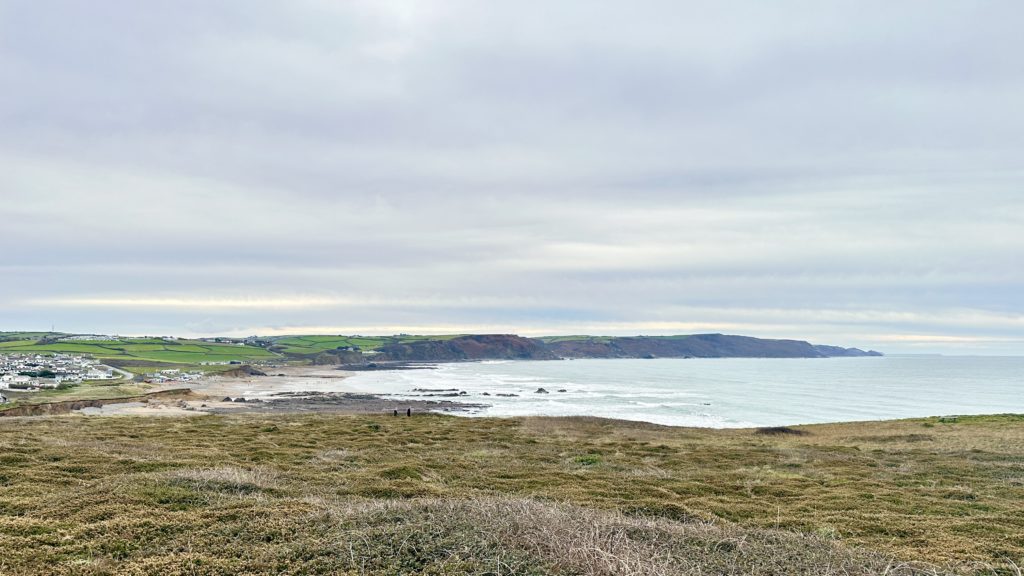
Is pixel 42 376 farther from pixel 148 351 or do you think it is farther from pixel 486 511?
pixel 486 511

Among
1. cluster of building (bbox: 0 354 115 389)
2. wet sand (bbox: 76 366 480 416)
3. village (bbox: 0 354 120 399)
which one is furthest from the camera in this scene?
cluster of building (bbox: 0 354 115 389)

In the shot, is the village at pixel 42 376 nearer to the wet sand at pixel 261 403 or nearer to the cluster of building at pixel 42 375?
the cluster of building at pixel 42 375

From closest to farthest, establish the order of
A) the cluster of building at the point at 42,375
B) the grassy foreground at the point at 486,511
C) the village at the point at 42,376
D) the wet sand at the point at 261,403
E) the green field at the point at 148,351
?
the grassy foreground at the point at 486,511, the wet sand at the point at 261,403, the village at the point at 42,376, the cluster of building at the point at 42,375, the green field at the point at 148,351

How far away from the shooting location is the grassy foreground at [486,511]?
765 centimetres

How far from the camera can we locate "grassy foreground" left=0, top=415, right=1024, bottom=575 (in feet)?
25.1

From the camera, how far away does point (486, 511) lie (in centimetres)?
962

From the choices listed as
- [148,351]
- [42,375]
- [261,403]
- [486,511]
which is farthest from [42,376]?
[486,511]

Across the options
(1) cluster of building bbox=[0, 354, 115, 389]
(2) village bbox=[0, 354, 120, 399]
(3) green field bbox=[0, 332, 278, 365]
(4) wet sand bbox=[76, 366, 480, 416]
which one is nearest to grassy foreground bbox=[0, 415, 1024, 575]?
(4) wet sand bbox=[76, 366, 480, 416]

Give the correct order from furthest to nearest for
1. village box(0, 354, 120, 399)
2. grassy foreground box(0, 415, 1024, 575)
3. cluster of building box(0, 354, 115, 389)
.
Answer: cluster of building box(0, 354, 115, 389)
village box(0, 354, 120, 399)
grassy foreground box(0, 415, 1024, 575)

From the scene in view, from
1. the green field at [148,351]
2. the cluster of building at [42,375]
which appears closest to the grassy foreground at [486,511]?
the cluster of building at [42,375]

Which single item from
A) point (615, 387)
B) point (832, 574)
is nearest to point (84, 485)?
point (832, 574)

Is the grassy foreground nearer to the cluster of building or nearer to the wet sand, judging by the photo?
the wet sand

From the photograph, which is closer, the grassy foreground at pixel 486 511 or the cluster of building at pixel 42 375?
the grassy foreground at pixel 486 511

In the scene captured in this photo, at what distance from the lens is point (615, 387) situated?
111438mm
